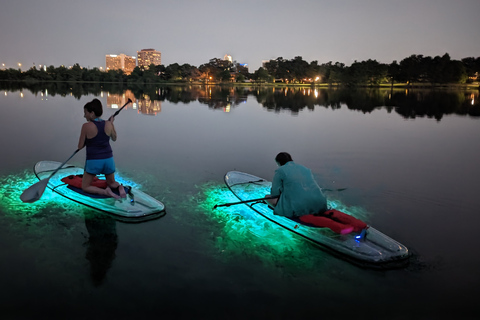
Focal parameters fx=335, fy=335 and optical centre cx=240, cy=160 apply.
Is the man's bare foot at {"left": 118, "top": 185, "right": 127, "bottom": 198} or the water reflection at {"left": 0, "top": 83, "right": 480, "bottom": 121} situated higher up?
the water reflection at {"left": 0, "top": 83, "right": 480, "bottom": 121}

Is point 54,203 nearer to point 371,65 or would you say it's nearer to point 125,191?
point 125,191

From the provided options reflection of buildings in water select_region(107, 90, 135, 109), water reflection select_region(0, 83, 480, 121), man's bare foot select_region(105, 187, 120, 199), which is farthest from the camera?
water reflection select_region(0, 83, 480, 121)

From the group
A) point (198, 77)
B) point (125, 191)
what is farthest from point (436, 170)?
point (198, 77)

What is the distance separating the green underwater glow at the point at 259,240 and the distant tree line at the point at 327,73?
129379 millimetres

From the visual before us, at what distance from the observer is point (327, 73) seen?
5615 inches

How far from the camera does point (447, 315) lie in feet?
14.7

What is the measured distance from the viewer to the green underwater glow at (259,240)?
5.77 m

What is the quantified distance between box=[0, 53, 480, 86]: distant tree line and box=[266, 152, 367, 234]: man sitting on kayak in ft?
426

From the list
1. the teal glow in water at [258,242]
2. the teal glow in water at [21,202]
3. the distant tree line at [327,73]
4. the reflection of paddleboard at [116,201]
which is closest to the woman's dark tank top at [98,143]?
the reflection of paddleboard at [116,201]

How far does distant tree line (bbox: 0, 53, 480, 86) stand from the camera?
124438 mm

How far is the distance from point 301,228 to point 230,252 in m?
1.43

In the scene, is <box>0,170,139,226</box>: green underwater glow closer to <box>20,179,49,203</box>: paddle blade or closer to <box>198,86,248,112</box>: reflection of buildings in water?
<box>20,179,49,203</box>: paddle blade

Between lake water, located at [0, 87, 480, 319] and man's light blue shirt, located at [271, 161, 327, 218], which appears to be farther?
man's light blue shirt, located at [271, 161, 327, 218]

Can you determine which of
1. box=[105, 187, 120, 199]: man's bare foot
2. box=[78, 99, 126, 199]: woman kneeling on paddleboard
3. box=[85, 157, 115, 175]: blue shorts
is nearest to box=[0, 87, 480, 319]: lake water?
box=[105, 187, 120, 199]: man's bare foot
